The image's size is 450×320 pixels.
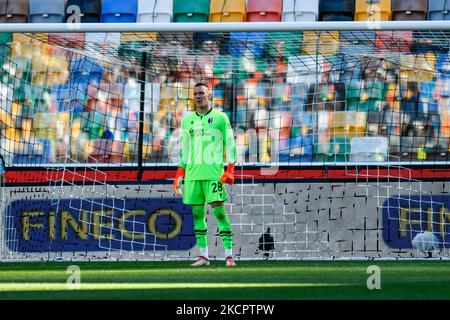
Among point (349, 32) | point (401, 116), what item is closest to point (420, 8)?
point (401, 116)

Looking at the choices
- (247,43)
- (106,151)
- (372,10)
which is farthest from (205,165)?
(372,10)

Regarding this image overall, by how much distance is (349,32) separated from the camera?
10.7 metres

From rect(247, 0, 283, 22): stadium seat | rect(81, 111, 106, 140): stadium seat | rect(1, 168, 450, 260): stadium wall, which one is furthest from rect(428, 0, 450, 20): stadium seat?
rect(81, 111, 106, 140): stadium seat

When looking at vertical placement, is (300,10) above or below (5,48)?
above

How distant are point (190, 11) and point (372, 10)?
2033mm

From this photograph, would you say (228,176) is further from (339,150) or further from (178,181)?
(339,150)

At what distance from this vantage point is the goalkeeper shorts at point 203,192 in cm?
951

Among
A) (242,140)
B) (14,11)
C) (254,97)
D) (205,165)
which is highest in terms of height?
(14,11)

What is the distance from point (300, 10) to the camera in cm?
1409

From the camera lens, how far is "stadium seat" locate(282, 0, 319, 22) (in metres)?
14.1

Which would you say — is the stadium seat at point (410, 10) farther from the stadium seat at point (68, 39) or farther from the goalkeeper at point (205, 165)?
the goalkeeper at point (205, 165)

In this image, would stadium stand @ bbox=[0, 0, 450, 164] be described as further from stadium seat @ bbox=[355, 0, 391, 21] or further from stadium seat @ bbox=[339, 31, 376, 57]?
stadium seat @ bbox=[355, 0, 391, 21]

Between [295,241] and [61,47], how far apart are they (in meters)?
2.71

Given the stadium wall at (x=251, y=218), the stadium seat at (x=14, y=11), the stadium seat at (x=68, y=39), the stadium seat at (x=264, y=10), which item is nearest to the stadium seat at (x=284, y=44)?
the stadium wall at (x=251, y=218)
